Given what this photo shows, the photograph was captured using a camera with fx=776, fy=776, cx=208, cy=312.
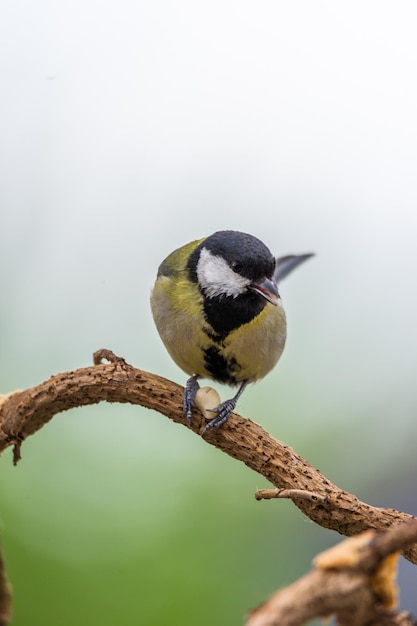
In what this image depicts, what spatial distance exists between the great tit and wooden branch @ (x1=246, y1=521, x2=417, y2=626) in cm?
91

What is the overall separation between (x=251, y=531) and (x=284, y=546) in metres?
0.10

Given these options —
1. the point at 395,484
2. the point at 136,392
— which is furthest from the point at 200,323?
the point at 395,484

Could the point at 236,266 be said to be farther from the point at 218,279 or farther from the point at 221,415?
the point at 221,415

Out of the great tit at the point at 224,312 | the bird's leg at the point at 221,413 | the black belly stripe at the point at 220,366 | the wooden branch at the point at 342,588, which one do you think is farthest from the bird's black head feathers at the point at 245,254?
the wooden branch at the point at 342,588

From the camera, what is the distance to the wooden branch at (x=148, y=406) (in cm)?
117

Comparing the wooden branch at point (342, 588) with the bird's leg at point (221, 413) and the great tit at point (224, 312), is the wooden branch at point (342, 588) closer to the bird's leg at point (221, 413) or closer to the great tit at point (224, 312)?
the bird's leg at point (221, 413)

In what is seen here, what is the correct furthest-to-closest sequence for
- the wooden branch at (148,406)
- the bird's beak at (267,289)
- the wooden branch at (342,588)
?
1. the bird's beak at (267,289)
2. the wooden branch at (148,406)
3. the wooden branch at (342,588)

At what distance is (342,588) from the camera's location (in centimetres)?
56

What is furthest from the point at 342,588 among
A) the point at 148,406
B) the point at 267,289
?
the point at 267,289

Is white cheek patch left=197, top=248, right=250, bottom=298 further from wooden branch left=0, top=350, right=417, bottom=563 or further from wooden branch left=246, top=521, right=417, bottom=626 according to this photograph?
wooden branch left=246, top=521, right=417, bottom=626

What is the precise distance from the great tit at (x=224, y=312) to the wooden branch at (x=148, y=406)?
0.19m

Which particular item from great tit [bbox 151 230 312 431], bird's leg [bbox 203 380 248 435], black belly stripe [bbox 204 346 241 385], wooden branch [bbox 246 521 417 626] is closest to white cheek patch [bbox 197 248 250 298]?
great tit [bbox 151 230 312 431]

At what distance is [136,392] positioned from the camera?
1278 mm

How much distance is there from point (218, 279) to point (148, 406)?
1.21 feet
